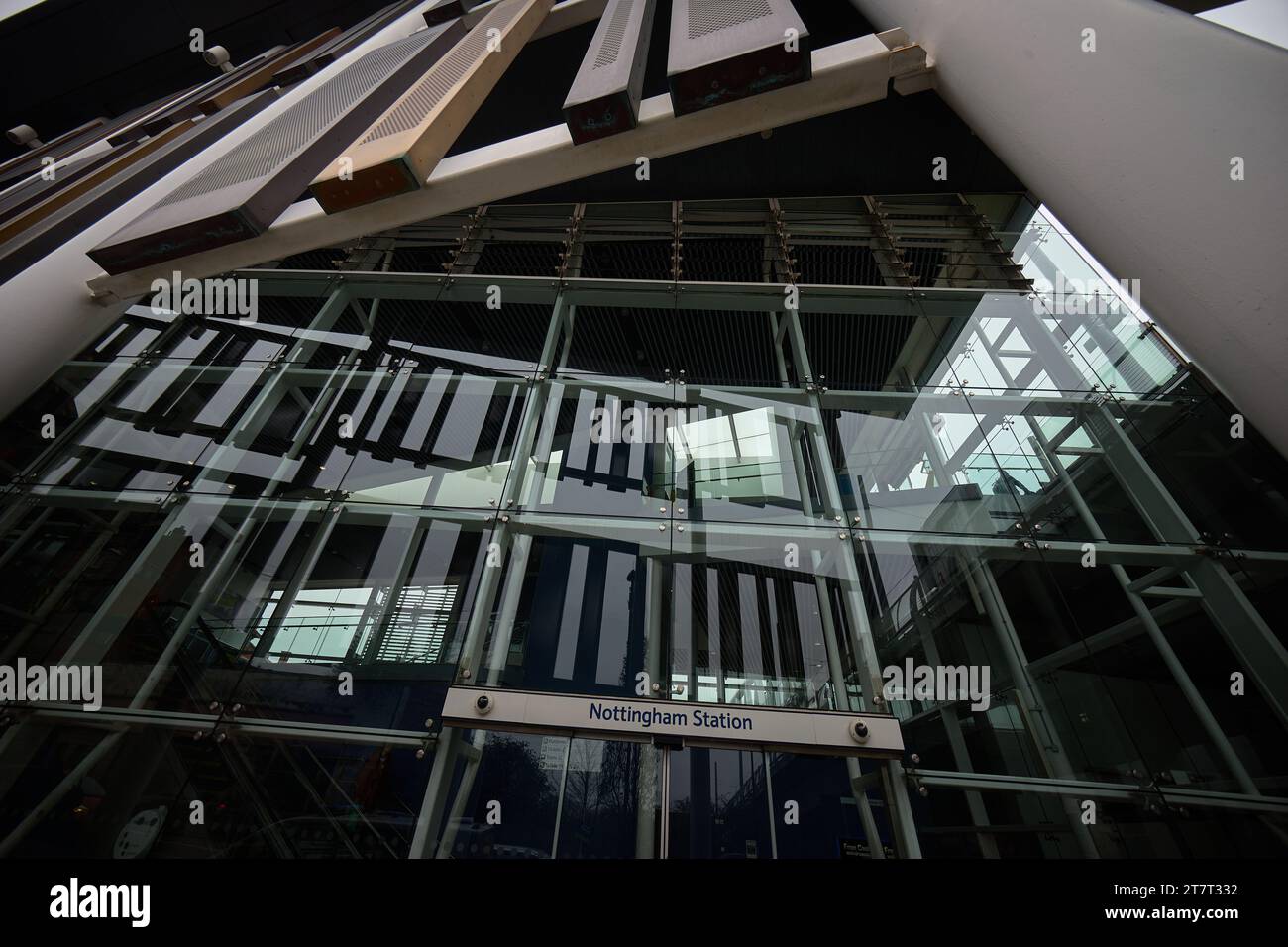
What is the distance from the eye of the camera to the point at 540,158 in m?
3.16

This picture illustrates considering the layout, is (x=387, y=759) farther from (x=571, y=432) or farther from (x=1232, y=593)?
(x=1232, y=593)

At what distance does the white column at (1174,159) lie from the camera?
1.37 metres

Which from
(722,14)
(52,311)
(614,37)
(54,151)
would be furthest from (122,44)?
(722,14)

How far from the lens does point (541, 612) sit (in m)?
3.06

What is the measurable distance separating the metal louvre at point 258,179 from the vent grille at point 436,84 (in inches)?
16.5

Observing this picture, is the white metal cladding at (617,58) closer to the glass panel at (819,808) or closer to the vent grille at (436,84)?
the vent grille at (436,84)

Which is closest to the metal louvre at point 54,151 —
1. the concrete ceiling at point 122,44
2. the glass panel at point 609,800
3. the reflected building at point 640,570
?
the concrete ceiling at point 122,44

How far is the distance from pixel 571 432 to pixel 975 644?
2971 millimetres

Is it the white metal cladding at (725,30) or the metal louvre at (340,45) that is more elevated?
the metal louvre at (340,45)

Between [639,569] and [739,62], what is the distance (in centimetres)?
292

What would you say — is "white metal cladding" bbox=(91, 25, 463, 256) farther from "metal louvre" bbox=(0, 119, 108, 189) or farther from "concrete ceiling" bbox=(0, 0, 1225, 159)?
"metal louvre" bbox=(0, 119, 108, 189)

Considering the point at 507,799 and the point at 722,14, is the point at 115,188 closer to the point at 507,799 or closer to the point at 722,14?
the point at 722,14

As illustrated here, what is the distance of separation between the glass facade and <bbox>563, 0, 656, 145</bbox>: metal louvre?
71.9 inches

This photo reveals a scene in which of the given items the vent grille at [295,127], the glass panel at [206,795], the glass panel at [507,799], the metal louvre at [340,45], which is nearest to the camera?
the glass panel at [206,795]
